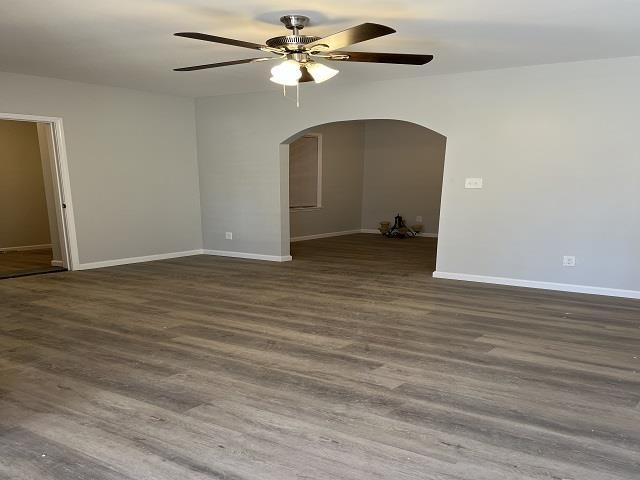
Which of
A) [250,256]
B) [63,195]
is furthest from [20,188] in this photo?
[250,256]

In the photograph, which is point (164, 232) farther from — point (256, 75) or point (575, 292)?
point (575, 292)

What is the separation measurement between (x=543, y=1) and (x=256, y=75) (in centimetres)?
327

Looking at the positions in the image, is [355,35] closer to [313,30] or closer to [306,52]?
[306,52]

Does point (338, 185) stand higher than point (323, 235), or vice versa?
point (338, 185)

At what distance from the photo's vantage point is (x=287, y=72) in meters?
3.70

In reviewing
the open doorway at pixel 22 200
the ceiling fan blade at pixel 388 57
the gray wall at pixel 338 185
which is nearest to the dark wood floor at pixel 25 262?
the open doorway at pixel 22 200

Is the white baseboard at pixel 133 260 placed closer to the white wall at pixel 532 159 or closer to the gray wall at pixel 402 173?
the white wall at pixel 532 159

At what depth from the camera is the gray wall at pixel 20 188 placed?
7758 mm

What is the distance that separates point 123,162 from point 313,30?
12.7 feet

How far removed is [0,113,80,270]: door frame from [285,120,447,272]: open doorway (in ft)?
12.3

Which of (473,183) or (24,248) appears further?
(24,248)

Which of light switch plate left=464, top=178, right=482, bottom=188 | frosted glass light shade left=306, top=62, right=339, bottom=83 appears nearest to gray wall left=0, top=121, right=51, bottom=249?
frosted glass light shade left=306, top=62, right=339, bottom=83

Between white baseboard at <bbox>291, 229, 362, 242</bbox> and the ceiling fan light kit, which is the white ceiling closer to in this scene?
the ceiling fan light kit

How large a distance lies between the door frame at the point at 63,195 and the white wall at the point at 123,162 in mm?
65
